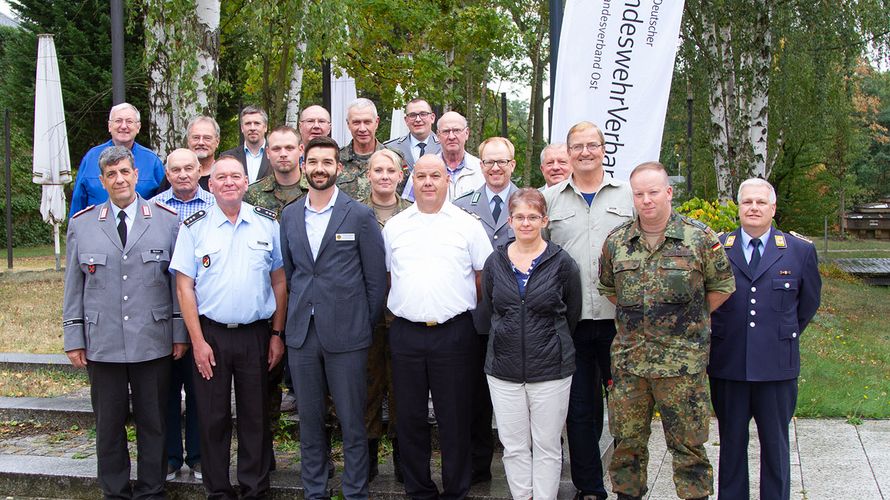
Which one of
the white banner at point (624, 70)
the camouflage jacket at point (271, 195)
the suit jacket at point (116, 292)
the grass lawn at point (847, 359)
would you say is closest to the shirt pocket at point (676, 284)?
the white banner at point (624, 70)

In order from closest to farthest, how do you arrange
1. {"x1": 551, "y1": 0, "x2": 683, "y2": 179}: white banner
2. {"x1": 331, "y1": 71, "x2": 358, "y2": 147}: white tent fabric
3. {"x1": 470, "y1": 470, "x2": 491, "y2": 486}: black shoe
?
1. {"x1": 470, "y1": 470, "x2": 491, "y2": 486}: black shoe
2. {"x1": 551, "y1": 0, "x2": 683, "y2": 179}: white banner
3. {"x1": 331, "y1": 71, "x2": 358, "y2": 147}: white tent fabric

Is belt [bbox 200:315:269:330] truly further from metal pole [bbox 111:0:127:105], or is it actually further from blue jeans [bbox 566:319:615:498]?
metal pole [bbox 111:0:127:105]

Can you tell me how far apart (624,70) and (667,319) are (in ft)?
8.33

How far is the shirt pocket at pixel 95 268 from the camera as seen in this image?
4898 millimetres

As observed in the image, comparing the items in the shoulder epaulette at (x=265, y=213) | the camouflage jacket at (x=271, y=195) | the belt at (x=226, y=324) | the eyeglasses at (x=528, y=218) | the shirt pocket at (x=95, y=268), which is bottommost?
the belt at (x=226, y=324)

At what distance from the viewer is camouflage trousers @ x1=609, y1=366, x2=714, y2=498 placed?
4.40 meters

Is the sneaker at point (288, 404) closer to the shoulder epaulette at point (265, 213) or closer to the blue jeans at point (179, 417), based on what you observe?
the blue jeans at point (179, 417)

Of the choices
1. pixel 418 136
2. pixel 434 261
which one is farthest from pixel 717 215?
pixel 434 261

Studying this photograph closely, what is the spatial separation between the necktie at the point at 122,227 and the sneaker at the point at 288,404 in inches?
74.4

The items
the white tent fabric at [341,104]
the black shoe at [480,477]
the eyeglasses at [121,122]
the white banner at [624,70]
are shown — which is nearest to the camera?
the black shoe at [480,477]

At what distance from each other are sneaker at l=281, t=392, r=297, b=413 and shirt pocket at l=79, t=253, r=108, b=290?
184 cm

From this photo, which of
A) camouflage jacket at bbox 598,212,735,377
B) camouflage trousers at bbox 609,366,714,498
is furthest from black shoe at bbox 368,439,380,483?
camouflage jacket at bbox 598,212,735,377

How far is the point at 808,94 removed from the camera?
20.8 m

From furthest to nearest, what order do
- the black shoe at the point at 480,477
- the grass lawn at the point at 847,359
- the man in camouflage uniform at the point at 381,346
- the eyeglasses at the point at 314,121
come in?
the grass lawn at the point at 847,359
the eyeglasses at the point at 314,121
the black shoe at the point at 480,477
the man in camouflage uniform at the point at 381,346
